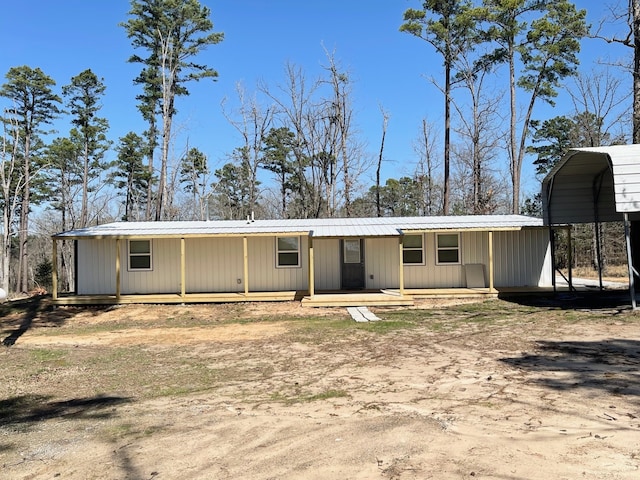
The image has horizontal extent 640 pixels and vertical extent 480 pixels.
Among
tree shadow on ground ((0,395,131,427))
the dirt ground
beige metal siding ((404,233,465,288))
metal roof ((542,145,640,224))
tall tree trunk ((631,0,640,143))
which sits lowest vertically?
tree shadow on ground ((0,395,131,427))

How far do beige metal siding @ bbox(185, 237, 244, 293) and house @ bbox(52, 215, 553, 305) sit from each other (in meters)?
0.03

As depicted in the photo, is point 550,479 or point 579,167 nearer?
point 550,479

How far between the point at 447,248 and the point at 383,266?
2.32 metres

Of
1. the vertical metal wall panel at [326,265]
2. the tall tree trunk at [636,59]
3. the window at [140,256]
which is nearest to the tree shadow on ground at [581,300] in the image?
the tall tree trunk at [636,59]

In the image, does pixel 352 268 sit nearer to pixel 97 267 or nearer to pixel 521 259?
pixel 521 259

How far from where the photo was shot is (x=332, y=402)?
5059 millimetres

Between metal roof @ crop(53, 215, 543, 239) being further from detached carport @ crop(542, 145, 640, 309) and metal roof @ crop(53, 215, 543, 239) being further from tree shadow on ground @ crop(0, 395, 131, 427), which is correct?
tree shadow on ground @ crop(0, 395, 131, 427)

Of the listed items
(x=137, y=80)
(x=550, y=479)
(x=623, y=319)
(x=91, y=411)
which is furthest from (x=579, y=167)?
(x=137, y=80)

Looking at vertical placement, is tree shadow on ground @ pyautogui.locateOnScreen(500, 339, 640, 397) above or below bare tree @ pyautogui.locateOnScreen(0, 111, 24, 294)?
below

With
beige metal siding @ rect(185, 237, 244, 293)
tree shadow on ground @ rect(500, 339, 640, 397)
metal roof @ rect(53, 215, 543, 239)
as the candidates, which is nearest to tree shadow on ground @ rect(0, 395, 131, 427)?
tree shadow on ground @ rect(500, 339, 640, 397)

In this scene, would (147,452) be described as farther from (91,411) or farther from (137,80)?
(137,80)

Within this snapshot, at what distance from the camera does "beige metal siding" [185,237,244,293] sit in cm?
1577

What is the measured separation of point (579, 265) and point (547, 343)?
2615 centimetres

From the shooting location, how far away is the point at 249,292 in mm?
15438
